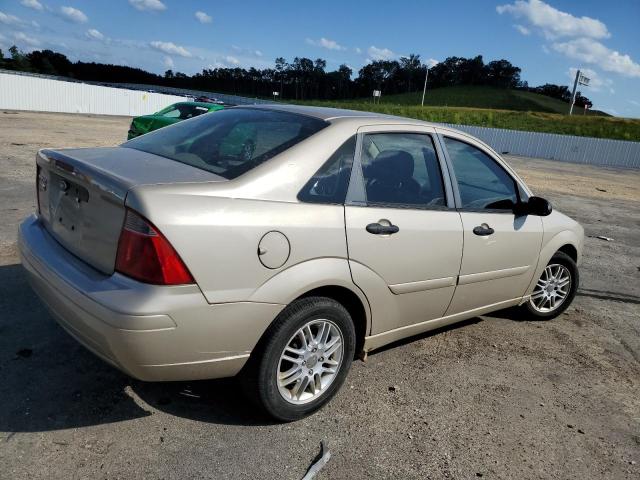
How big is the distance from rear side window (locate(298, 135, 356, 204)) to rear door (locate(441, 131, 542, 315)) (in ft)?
3.15

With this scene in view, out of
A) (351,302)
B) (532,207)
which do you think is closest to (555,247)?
(532,207)

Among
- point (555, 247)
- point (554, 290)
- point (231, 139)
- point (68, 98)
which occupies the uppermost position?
point (231, 139)

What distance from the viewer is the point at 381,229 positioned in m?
3.08

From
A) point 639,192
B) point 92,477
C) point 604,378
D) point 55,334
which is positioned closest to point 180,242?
point 92,477

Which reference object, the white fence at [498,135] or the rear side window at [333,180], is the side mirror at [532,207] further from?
the white fence at [498,135]

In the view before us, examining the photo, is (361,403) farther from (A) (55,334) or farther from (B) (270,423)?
(A) (55,334)

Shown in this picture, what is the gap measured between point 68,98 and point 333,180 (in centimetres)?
3891

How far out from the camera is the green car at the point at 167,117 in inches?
458

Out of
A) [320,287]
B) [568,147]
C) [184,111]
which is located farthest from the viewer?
[568,147]

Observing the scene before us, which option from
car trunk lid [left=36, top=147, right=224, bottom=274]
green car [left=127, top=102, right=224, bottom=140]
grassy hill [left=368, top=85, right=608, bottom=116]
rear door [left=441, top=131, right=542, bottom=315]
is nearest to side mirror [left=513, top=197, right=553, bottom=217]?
rear door [left=441, top=131, right=542, bottom=315]

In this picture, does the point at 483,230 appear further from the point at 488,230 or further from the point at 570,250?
the point at 570,250

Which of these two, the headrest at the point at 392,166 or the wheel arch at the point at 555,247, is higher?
the headrest at the point at 392,166

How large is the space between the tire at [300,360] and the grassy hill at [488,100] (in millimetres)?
102619

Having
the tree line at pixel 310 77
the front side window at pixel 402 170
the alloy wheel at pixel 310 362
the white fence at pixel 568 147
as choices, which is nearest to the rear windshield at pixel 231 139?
the front side window at pixel 402 170
